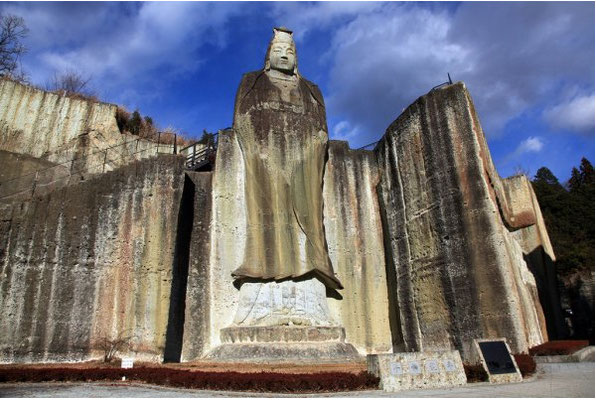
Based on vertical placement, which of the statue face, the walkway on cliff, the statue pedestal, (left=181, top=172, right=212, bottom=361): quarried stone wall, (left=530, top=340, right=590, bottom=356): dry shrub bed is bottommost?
the walkway on cliff

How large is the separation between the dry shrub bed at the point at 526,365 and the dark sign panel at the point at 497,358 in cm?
58

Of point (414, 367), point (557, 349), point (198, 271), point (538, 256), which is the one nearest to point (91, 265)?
point (198, 271)

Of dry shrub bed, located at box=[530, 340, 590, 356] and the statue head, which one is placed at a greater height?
the statue head

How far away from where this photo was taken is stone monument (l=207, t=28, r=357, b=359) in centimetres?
1141

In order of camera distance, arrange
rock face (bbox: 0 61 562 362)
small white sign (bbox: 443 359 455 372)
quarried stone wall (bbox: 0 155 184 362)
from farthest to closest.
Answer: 1. quarried stone wall (bbox: 0 155 184 362)
2. rock face (bbox: 0 61 562 362)
3. small white sign (bbox: 443 359 455 372)

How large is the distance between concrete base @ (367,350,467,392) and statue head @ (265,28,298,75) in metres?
9.48

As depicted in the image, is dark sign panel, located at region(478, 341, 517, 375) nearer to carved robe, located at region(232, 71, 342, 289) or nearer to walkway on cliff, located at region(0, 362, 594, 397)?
walkway on cliff, located at region(0, 362, 594, 397)

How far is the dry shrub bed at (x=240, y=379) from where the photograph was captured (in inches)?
274

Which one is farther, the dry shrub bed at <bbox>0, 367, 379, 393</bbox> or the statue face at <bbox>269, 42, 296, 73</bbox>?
the statue face at <bbox>269, 42, 296, 73</bbox>

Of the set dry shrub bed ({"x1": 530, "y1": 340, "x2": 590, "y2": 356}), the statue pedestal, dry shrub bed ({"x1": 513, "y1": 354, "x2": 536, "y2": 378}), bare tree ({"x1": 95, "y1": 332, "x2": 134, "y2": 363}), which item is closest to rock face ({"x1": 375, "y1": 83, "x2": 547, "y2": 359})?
dry shrub bed ({"x1": 530, "y1": 340, "x2": 590, "y2": 356})

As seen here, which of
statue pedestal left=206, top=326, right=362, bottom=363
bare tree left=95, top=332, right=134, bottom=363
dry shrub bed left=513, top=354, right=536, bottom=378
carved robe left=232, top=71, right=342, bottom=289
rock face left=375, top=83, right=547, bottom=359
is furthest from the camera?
carved robe left=232, top=71, right=342, bottom=289

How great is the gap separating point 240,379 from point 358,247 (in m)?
7.42

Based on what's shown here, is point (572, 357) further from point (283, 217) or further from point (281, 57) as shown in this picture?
point (281, 57)

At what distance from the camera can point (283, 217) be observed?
42.0ft
